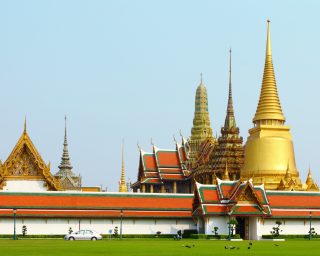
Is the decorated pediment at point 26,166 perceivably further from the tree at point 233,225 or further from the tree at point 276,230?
the tree at point 276,230

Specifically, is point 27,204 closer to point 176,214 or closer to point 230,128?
point 176,214

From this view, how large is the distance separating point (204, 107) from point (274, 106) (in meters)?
25.5

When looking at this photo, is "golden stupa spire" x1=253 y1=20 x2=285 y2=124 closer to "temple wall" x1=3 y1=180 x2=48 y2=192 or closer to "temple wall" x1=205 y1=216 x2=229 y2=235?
"temple wall" x1=205 y1=216 x2=229 y2=235

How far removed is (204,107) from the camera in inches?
3981

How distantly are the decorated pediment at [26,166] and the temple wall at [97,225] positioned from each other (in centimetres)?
761

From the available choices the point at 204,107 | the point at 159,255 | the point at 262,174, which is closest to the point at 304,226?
the point at 262,174

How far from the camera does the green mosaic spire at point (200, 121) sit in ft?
319

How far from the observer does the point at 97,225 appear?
5691 centimetres

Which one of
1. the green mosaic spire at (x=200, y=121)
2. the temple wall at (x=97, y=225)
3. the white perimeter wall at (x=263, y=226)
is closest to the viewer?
the temple wall at (x=97, y=225)

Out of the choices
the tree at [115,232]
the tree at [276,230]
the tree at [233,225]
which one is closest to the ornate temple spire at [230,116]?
the tree at [276,230]

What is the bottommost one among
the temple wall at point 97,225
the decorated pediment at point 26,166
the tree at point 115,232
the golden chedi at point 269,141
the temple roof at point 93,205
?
the tree at point 115,232

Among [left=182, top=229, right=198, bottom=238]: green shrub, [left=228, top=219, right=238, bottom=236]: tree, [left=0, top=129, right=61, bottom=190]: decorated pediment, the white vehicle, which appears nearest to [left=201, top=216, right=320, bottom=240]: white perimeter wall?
[left=228, top=219, right=238, bottom=236]: tree

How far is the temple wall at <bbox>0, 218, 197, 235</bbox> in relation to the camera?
55125mm

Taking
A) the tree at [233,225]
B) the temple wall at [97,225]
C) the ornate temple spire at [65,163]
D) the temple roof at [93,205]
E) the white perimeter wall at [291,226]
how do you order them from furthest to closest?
the ornate temple spire at [65,163]
the white perimeter wall at [291,226]
the temple roof at [93,205]
the temple wall at [97,225]
the tree at [233,225]
